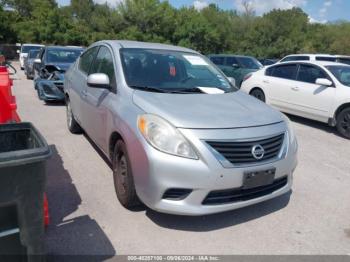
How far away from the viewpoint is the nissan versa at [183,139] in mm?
2938

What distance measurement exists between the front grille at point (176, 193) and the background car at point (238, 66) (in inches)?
384

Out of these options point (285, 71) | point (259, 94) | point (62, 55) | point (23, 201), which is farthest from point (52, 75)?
point (23, 201)

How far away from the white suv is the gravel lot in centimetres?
265

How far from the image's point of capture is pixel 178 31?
137 feet

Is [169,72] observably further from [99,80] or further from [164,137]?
[164,137]

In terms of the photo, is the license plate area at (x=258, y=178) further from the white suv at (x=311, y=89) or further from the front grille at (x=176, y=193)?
the white suv at (x=311, y=89)

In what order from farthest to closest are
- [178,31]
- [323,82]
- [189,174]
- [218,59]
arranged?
1. [178,31]
2. [218,59]
3. [323,82]
4. [189,174]

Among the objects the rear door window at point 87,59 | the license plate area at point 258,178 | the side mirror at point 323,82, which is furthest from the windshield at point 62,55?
the license plate area at point 258,178

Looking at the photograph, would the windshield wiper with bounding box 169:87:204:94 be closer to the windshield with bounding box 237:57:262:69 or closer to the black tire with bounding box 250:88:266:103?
the black tire with bounding box 250:88:266:103

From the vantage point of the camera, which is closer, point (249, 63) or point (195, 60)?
point (195, 60)

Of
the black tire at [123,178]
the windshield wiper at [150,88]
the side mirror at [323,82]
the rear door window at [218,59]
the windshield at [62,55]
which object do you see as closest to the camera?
the black tire at [123,178]

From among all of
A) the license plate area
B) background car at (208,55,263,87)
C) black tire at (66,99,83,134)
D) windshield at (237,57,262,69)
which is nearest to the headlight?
the license plate area

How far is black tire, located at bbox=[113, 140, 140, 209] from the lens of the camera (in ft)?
10.9

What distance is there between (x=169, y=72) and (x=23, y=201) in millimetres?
2567
